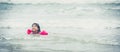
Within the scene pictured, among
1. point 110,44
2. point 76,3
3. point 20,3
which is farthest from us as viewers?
point 20,3

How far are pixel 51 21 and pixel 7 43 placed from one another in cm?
204

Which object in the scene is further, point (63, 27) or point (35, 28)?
point (63, 27)

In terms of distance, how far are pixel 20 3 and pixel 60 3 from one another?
1.42 metres

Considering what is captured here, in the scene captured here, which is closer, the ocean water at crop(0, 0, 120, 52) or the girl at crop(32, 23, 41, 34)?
the ocean water at crop(0, 0, 120, 52)

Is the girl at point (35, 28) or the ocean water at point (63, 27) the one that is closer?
the ocean water at point (63, 27)

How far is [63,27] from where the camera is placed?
17.8 ft

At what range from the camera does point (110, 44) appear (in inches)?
153

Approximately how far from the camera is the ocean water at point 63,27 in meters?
3.84

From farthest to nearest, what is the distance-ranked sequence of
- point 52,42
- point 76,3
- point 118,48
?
point 76,3 < point 52,42 < point 118,48

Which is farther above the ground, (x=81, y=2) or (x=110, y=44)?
(x=81, y=2)

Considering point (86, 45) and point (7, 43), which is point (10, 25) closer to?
point (7, 43)

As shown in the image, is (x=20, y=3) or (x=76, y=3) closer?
(x=76, y=3)

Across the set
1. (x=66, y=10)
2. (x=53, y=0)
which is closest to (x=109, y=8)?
(x=66, y=10)

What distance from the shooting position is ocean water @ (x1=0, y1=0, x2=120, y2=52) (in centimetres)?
384
